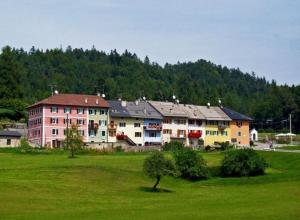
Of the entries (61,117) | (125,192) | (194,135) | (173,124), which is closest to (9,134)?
(61,117)

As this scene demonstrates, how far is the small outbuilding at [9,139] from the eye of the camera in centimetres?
12325

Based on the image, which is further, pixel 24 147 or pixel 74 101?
pixel 74 101

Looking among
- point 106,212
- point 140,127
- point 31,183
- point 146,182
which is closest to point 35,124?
point 140,127

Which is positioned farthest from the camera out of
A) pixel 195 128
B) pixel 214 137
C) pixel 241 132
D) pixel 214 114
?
pixel 241 132

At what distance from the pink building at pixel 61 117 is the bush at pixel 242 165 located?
46.3 metres

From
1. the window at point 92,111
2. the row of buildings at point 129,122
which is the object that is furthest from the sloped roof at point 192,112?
the window at point 92,111

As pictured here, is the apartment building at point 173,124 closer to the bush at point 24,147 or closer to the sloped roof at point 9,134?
the sloped roof at point 9,134

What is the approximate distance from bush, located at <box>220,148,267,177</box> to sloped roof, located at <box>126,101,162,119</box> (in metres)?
53.2

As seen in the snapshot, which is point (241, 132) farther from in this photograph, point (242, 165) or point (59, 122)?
point (242, 165)

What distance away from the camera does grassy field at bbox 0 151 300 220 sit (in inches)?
1912

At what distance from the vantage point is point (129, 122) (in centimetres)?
14050

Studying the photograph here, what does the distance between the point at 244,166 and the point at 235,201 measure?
29.5 meters

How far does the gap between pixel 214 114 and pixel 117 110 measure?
83.5 feet

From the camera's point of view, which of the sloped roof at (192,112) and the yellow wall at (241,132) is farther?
the yellow wall at (241,132)
